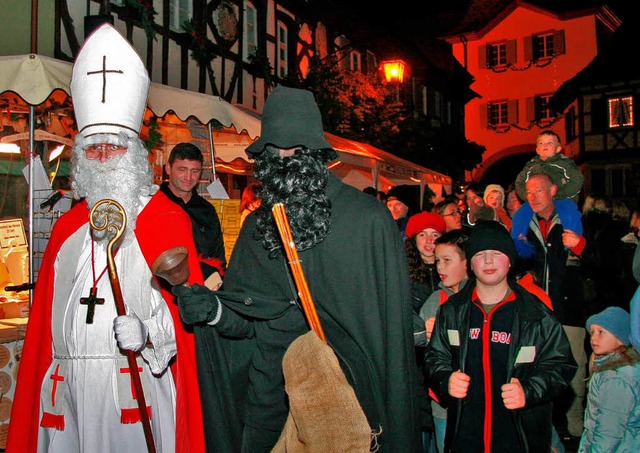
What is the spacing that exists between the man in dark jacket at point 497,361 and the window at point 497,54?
139 ft

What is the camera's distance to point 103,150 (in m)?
3.58

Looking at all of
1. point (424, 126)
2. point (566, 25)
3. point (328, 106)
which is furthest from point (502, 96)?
point (328, 106)

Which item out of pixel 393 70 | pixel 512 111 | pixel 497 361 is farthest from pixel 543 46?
pixel 497 361

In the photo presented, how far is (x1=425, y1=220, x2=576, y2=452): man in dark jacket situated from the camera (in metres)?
3.63

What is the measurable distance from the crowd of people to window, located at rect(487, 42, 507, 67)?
41986 millimetres

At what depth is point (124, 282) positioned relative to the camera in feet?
11.4

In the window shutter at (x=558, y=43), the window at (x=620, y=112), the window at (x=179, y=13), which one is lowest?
the window at (x=179, y=13)

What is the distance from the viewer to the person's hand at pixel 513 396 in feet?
11.4

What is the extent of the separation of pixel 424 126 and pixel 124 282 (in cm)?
2237

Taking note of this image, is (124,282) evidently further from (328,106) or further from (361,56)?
(361,56)

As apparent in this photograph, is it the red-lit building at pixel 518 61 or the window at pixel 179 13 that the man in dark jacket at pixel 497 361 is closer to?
the window at pixel 179 13

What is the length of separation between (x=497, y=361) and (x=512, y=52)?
42.6 meters

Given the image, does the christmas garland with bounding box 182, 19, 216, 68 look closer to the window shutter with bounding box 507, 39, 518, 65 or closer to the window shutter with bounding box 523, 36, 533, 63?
the window shutter with bounding box 523, 36, 533, 63

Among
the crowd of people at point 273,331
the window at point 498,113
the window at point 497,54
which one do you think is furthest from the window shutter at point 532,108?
the crowd of people at point 273,331
